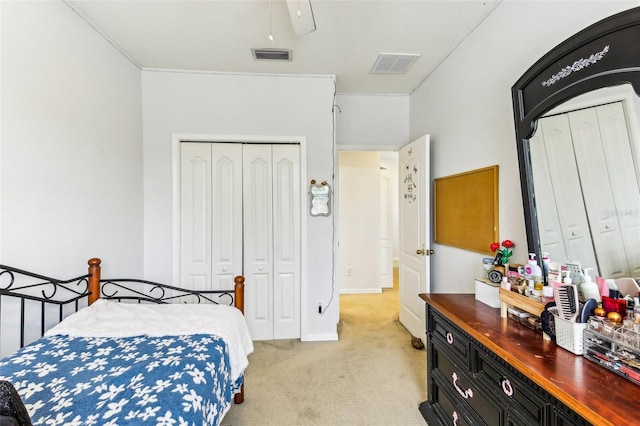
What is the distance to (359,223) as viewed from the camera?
16.5 ft

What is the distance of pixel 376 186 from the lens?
508 cm

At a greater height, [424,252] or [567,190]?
[567,190]

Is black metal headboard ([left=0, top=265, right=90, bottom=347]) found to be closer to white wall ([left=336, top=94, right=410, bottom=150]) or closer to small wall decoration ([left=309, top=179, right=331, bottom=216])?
small wall decoration ([left=309, top=179, right=331, bottom=216])

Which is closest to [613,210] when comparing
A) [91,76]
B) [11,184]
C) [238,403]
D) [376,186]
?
[238,403]

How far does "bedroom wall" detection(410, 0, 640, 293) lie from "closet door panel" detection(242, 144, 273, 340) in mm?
1711

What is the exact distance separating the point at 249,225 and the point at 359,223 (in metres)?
2.30

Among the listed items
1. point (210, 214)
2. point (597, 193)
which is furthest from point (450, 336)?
point (210, 214)

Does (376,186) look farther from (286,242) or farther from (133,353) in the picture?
(133,353)

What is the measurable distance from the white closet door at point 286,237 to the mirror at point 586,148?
2.12 meters

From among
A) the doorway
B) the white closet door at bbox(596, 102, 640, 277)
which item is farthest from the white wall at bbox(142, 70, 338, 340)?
the white closet door at bbox(596, 102, 640, 277)

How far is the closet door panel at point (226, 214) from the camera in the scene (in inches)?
125

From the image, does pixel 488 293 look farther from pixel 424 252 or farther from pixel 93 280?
pixel 93 280

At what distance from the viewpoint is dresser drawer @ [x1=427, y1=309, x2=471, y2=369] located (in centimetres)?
153

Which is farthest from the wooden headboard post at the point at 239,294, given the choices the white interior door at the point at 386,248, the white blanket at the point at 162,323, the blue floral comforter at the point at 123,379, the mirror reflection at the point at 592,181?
the white interior door at the point at 386,248
